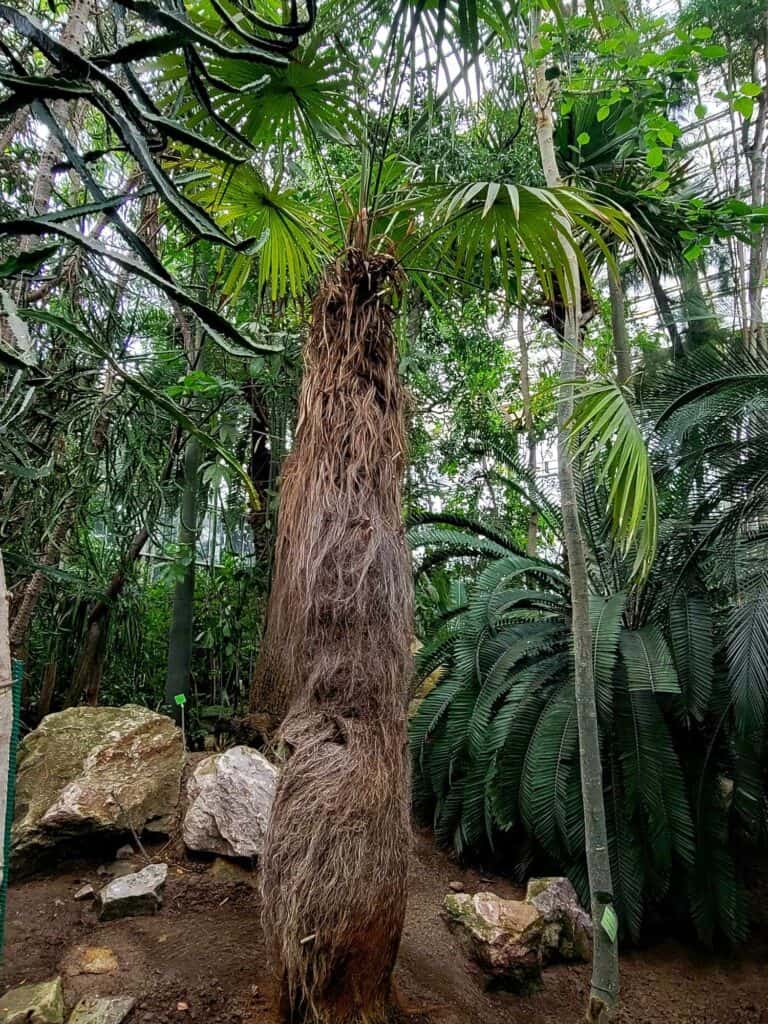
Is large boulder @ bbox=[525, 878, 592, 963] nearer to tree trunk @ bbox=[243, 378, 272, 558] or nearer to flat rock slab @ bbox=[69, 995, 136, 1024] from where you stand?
flat rock slab @ bbox=[69, 995, 136, 1024]

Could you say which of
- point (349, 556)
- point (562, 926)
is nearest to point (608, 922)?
point (562, 926)

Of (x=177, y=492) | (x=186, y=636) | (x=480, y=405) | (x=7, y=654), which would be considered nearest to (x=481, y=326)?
(x=480, y=405)

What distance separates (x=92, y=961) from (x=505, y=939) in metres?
1.44

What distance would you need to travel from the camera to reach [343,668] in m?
1.96

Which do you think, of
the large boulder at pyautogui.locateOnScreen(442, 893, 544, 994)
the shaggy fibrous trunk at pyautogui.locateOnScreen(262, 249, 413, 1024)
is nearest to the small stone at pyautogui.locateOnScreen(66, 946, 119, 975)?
the shaggy fibrous trunk at pyautogui.locateOnScreen(262, 249, 413, 1024)

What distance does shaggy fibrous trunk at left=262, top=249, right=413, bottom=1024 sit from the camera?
1768 mm

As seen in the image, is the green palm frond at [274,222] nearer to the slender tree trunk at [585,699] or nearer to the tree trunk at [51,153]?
the tree trunk at [51,153]

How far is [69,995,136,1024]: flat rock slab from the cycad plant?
1.85 meters

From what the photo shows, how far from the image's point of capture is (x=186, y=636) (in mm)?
4105

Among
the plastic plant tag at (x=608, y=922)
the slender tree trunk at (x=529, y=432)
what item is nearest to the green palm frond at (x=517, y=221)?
the plastic plant tag at (x=608, y=922)

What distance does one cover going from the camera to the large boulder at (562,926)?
2.61m

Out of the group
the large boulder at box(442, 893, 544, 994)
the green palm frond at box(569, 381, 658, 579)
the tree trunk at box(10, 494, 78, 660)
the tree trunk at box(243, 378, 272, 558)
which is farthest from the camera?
the tree trunk at box(243, 378, 272, 558)

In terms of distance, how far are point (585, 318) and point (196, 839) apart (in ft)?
10.9

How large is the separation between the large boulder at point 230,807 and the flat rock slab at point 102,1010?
36.6 inches
